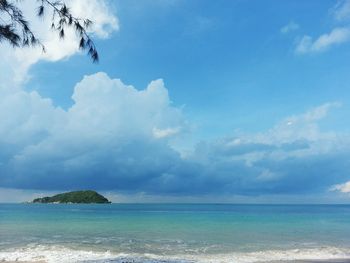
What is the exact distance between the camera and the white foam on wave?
2194 centimetres

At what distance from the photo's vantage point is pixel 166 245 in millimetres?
30031

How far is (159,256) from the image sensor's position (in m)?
24.3

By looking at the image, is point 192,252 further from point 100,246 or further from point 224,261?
point 100,246

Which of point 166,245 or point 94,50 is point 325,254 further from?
point 94,50

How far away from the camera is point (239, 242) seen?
1292 inches

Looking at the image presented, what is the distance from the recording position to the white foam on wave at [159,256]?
2194cm

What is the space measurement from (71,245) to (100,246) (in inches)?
82.9

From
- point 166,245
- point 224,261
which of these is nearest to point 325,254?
point 224,261

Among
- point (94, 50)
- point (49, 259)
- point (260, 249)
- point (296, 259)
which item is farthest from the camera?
point (260, 249)

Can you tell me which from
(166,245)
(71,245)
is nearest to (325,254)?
(166,245)

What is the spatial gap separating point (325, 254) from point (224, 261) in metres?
7.48

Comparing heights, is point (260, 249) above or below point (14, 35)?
below

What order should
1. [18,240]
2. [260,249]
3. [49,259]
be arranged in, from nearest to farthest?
[49,259] < [260,249] < [18,240]

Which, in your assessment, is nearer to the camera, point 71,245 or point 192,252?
point 192,252
